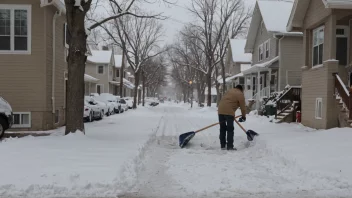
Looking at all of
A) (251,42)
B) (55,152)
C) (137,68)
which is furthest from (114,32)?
(55,152)

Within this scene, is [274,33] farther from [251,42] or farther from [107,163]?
[107,163]

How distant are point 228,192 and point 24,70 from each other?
1198cm

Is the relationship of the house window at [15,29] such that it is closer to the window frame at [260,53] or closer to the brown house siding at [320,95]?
the brown house siding at [320,95]

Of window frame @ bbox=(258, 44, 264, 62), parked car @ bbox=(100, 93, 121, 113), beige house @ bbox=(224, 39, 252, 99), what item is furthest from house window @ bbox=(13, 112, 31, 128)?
beige house @ bbox=(224, 39, 252, 99)

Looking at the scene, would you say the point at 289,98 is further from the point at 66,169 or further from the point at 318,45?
the point at 66,169

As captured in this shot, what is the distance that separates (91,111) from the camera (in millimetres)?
20641

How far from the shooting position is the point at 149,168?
758cm

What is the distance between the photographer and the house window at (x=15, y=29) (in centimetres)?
1487

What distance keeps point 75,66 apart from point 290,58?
773 inches

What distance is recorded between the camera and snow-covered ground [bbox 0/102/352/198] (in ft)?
18.6

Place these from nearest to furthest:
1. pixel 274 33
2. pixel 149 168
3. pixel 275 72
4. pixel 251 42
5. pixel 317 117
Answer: pixel 149 168 < pixel 317 117 < pixel 274 33 < pixel 275 72 < pixel 251 42

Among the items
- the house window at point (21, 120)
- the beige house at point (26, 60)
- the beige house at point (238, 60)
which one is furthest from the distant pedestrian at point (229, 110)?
the beige house at point (238, 60)

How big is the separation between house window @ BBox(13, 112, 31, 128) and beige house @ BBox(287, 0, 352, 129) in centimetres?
1195

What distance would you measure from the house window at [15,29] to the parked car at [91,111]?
5.74 m
